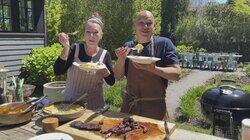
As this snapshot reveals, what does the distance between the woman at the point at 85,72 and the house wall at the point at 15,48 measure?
252 inches

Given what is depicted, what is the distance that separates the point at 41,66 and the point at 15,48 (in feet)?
3.73

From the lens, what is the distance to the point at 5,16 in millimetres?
10039

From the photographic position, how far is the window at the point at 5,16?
9.91m

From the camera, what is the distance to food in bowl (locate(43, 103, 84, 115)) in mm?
2873

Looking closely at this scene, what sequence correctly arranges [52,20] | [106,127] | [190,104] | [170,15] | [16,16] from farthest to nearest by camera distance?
[170,15]
[52,20]
[16,16]
[190,104]
[106,127]

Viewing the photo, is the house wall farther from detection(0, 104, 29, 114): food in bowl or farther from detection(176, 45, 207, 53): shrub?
detection(176, 45, 207, 53): shrub

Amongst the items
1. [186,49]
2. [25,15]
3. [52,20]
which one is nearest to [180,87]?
[25,15]

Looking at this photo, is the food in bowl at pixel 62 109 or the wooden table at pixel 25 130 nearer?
the wooden table at pixel 25 130

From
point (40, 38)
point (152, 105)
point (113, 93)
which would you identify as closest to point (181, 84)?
point (113, 93)

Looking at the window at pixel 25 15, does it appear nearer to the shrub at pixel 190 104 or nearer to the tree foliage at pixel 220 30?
the shrub at pixel 190 104

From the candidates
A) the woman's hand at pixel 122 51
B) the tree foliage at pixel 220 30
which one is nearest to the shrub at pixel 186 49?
the tree foliage at pixel 220 30

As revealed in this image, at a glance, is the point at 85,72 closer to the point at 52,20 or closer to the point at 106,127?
the point at 106,127

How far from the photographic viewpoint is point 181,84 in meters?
13.0

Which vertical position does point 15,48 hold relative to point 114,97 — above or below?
above
